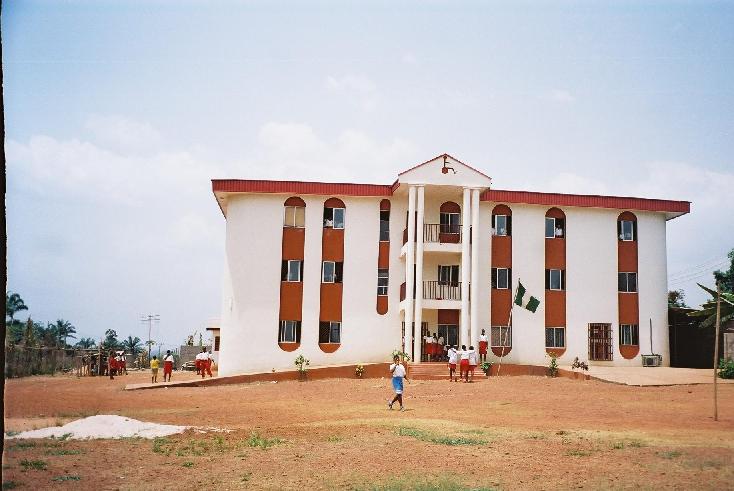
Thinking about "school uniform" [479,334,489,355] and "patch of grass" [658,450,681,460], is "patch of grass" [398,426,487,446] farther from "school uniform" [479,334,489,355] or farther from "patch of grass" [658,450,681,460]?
"school uniform" [479,334,489,355]

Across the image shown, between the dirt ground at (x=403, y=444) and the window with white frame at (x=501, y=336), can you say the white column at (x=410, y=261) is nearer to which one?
the window with white frame at (x=501, y=336)

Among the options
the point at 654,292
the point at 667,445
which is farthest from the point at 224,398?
the point at 654,292

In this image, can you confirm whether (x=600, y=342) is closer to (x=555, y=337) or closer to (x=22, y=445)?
(x=555, y=337)

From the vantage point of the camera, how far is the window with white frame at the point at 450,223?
3381 centimetres

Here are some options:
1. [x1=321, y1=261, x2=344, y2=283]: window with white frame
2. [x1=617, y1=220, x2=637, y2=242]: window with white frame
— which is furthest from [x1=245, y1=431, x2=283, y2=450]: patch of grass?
[x1=617, y1=220, x2=637, y2=242]: window with white frame

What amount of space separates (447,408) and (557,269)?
49.0 feet

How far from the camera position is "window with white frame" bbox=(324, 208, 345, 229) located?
33.5 meters

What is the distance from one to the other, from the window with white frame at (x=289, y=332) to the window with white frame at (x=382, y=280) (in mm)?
4041

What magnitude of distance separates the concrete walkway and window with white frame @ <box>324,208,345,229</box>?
1216 cm

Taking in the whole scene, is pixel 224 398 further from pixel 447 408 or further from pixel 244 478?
pixel 244 478

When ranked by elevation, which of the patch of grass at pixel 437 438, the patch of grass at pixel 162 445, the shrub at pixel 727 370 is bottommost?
the patch of grass at pixel 162 445

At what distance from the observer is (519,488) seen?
10.9 m

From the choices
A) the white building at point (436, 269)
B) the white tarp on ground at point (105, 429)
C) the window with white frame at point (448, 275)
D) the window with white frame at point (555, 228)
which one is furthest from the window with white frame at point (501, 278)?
the white tarp on ground at point (105, 429)

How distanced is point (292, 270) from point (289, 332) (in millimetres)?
2852
